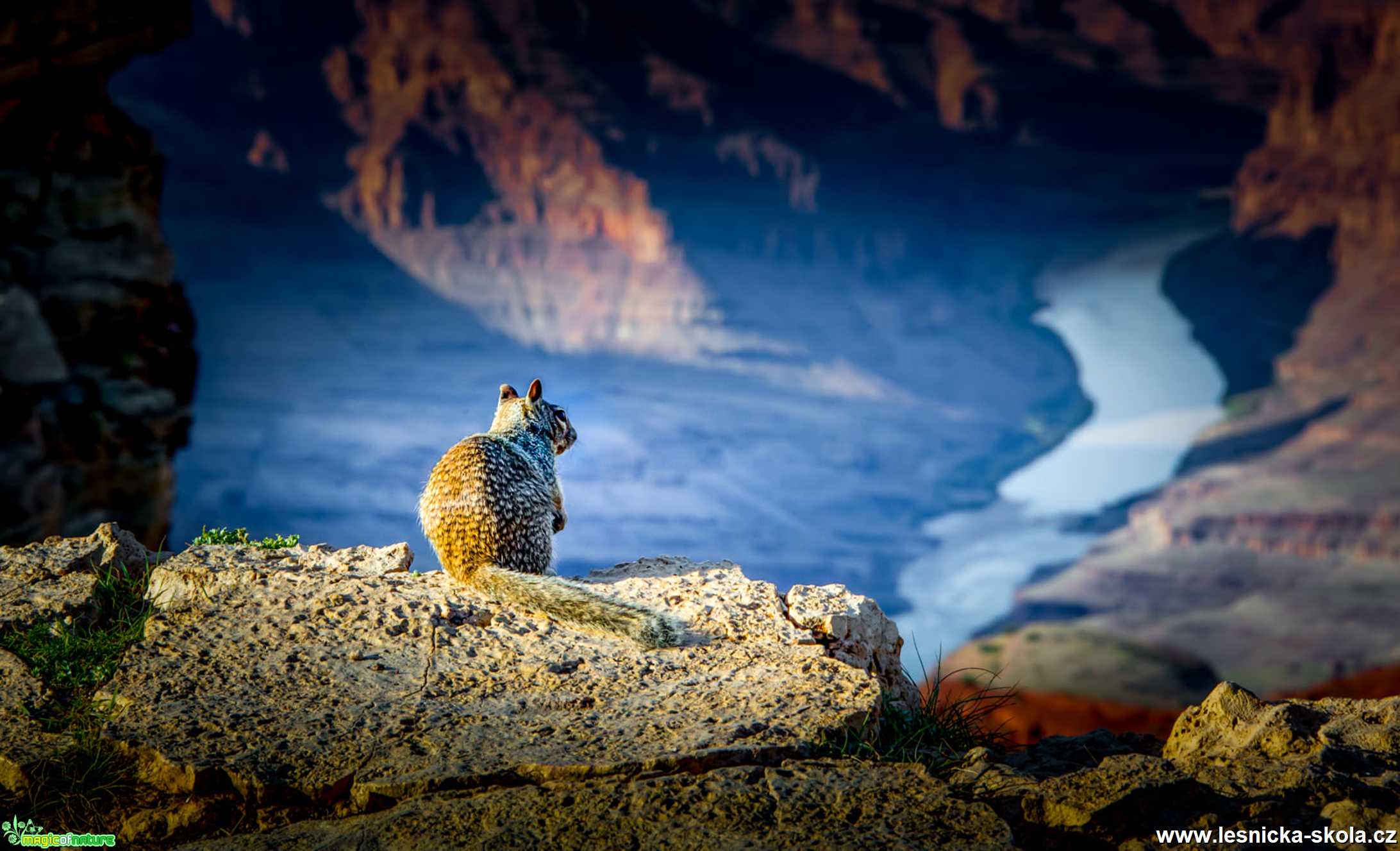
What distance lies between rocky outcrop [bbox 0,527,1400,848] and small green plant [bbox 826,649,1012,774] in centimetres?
9

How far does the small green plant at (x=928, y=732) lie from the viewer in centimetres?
339

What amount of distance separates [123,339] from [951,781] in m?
14.2

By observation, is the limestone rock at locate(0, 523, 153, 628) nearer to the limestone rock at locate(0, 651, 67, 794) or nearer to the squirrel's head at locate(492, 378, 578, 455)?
the limestone rock at locate(0, 651, 67, 794)

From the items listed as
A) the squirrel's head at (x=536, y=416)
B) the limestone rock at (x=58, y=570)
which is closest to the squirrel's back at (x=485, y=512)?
the squirrel's head at (x=536, y=416)

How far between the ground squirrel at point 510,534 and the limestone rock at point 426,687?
4.3 inches

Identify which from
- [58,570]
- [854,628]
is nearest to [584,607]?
[854,628]

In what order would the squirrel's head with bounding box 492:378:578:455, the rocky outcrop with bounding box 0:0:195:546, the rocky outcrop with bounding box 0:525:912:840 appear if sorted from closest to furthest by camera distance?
the rocky outcrop with bounding box 0:525:912:840
the squirrel's head with bounding box 492:378:578:455
the rocky outcrop with bounding box 0:0:195:546

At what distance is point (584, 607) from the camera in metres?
4.30

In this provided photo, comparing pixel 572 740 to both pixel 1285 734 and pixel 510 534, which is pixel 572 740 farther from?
pixel 1285 734

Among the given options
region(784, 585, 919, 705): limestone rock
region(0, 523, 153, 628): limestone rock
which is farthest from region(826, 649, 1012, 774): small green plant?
region(0, 523, 153, 628): limestone rock

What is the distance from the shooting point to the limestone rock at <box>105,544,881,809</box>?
3.17m

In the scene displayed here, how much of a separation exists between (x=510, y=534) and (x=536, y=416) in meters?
1.37

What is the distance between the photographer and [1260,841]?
2.68m

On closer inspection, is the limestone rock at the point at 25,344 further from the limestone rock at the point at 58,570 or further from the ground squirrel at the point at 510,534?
the ground squirrel at the point at 510,534
